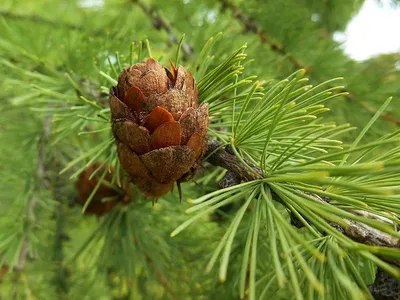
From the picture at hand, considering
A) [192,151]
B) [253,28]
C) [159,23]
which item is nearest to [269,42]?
[253,28]

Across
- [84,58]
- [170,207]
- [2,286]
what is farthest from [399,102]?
[2,286]

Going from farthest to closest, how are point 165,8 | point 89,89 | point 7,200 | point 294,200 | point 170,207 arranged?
point 165,8 < point 7,200 < point 170,207 < point 89,89 < point 294,200

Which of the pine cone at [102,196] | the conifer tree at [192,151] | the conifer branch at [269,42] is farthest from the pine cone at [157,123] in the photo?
the conifer branch at [269,42]

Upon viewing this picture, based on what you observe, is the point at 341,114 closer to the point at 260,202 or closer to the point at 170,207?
the point at 170,207

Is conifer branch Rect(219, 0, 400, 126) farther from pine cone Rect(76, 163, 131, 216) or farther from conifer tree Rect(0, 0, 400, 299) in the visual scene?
pine cone Rect(76, 163, 131, 216)

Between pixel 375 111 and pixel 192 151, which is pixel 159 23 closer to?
pixel 375 111

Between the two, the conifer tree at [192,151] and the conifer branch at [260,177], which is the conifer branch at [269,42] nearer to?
the conifer tree at [192,151]
